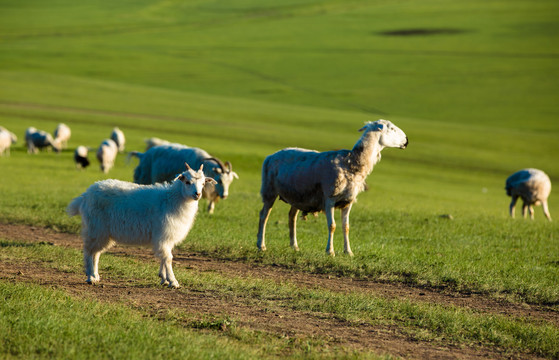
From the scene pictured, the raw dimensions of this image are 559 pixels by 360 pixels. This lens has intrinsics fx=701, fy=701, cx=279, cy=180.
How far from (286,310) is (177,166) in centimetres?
1063

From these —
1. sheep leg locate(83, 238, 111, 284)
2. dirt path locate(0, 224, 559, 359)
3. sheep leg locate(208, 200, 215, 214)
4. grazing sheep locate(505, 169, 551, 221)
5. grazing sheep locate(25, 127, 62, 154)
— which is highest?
grazing sheep locate(25, 127, 62, 154)

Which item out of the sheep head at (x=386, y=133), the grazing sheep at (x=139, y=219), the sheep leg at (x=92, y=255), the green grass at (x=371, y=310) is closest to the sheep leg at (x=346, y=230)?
the sheep head at (x=386, y=133)

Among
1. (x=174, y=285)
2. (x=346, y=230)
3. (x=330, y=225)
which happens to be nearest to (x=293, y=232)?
(x=330, y=225)

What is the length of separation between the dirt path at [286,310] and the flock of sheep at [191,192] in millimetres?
697

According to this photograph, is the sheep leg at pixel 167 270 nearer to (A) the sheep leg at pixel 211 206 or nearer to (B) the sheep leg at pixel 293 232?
(B) the sheep leg at pixel 293 232

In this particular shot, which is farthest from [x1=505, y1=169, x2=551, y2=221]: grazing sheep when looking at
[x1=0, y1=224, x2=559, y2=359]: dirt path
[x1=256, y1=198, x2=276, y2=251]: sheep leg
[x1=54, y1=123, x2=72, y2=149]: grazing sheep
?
[x1=54, y1=123, x2=72, y2=149]: grazing sheep

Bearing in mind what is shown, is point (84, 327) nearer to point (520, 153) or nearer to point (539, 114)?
point (520, 153)

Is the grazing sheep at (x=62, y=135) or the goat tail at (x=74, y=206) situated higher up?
the grazing sheep at (x=62, y=135)

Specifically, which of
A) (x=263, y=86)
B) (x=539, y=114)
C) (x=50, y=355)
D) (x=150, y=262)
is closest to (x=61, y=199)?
(x=150, y=262)

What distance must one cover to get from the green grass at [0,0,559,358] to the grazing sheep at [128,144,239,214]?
0.84 m

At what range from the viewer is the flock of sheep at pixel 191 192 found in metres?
11.3

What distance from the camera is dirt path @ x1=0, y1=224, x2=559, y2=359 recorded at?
8.84m

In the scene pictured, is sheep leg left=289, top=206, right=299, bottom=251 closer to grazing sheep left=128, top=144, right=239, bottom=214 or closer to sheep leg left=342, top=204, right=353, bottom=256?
sheep leg left=342, top=204, right=353, bottom=256

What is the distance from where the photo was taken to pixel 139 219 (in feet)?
37.3
